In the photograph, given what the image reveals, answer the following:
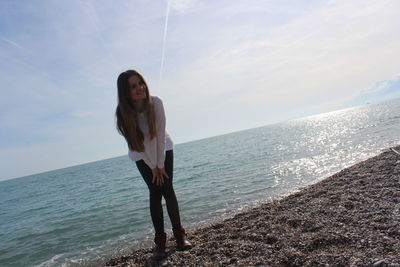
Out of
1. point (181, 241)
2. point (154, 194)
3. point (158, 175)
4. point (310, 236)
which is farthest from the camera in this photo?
point (181, 241)

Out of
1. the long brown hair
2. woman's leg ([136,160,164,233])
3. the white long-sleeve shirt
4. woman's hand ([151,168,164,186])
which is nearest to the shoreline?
woman's leg ([136,160,164,233])

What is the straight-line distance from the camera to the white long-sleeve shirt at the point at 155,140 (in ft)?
14.8

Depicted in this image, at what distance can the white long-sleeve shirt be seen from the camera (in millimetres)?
4520

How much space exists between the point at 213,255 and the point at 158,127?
7.13ft

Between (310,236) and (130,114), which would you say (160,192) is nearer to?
(130,114)

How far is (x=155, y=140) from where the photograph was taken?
14.9 ft

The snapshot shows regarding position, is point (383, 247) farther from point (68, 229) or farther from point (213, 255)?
point (68, 229)

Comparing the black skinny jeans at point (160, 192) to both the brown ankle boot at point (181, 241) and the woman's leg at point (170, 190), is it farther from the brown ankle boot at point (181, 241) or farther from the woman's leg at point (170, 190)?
the brown ankle boot at point (181, 241)

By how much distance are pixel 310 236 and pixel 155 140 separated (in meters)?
2.81

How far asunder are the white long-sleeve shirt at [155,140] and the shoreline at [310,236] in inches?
63.8

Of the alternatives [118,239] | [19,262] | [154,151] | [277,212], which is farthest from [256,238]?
[19,262]

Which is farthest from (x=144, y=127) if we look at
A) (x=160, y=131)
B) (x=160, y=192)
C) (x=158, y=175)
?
(x=160, y=192)

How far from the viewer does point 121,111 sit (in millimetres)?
4508

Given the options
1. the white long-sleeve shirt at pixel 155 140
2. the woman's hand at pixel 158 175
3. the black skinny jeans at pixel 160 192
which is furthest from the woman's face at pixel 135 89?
the woman's hand at pixel 158 175
